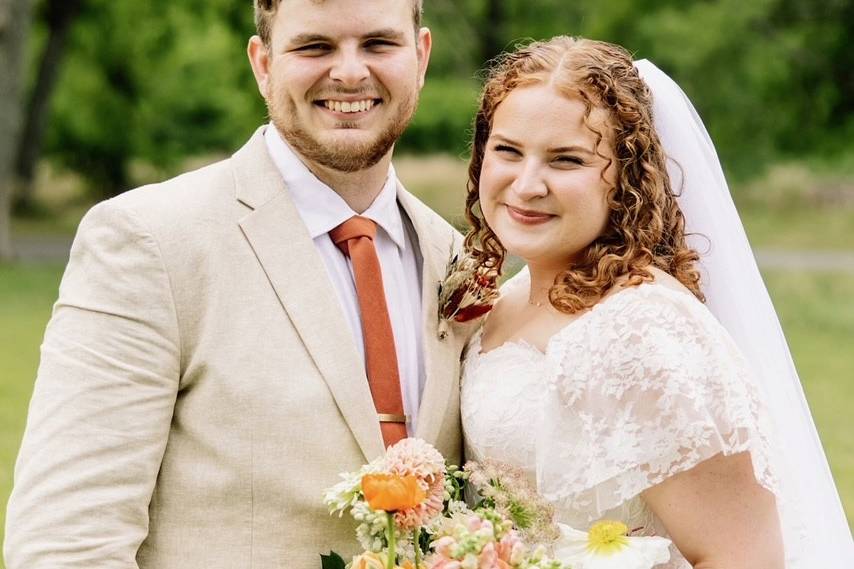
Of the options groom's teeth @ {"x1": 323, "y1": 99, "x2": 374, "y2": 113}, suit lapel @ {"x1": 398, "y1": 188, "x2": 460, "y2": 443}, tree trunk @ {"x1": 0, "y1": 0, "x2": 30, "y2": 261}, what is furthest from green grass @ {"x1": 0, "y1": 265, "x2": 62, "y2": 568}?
groom's teeth @ {"x1": 323, "y1": 99, "x2": 374, "y2": 113}

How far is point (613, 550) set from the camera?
3.07m

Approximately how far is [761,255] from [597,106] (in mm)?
19418

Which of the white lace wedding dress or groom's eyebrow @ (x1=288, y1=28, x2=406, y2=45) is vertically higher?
groom's eyebrow @ (x1=288, y1=28, x2=406, y2=45)

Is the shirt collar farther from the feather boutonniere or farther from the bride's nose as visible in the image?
the bride's nose

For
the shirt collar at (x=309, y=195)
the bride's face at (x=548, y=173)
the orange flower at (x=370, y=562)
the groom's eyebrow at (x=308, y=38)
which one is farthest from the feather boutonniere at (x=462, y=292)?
the orange flower at (x=370, y=562)

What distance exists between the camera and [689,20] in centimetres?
1822

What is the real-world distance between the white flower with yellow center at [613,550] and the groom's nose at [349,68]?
1.36 metres

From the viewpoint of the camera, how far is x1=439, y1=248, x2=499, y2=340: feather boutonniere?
3594mm

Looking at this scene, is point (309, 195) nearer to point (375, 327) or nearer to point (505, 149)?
point (375, 327)

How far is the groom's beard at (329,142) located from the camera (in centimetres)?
350

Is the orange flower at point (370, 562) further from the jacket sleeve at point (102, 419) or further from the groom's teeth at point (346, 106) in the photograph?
the groom's teeth at point (346, 106)

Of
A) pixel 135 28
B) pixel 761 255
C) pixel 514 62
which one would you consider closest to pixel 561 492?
pixel 514 62

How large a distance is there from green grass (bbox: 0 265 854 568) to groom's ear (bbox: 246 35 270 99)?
15.8ft

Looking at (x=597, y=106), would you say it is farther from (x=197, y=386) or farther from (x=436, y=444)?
(x=197, y=386)
